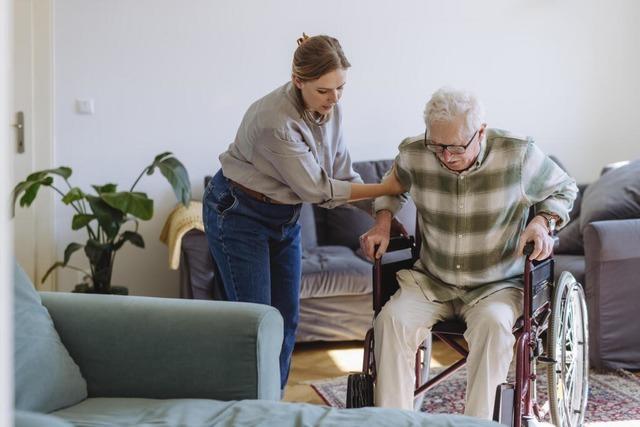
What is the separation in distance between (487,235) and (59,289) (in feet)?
8.85

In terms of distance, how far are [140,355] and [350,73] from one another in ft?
9.42

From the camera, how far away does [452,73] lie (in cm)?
468

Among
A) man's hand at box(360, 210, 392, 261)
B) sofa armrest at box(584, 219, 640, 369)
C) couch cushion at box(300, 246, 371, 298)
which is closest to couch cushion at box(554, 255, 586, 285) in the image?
sofa armrest at box(584, 219, 640, 369)

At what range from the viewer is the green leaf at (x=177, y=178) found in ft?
12.8

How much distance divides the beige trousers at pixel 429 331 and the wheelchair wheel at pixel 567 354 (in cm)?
11

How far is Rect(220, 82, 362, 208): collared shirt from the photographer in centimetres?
227

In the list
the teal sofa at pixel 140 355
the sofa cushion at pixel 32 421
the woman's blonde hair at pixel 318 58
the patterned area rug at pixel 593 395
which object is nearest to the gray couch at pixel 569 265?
Answer: the patterned area rug at pixel 593 395

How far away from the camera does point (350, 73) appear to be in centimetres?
459

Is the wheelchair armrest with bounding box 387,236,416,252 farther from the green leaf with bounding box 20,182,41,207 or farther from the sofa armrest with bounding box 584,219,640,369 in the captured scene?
the green leaf with bounding box 20,182,41,207

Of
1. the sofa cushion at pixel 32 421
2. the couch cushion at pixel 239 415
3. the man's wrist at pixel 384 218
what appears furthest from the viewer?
the man's wrist at pixel 384 218

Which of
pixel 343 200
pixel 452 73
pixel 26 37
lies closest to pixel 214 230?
pixel 343 200

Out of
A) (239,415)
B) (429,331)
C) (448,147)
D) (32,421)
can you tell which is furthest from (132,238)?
(32,421)

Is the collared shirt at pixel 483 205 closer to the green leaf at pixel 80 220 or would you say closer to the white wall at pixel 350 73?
the green leaf at pixel 80 220

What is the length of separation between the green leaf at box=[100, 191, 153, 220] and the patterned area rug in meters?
1.04
